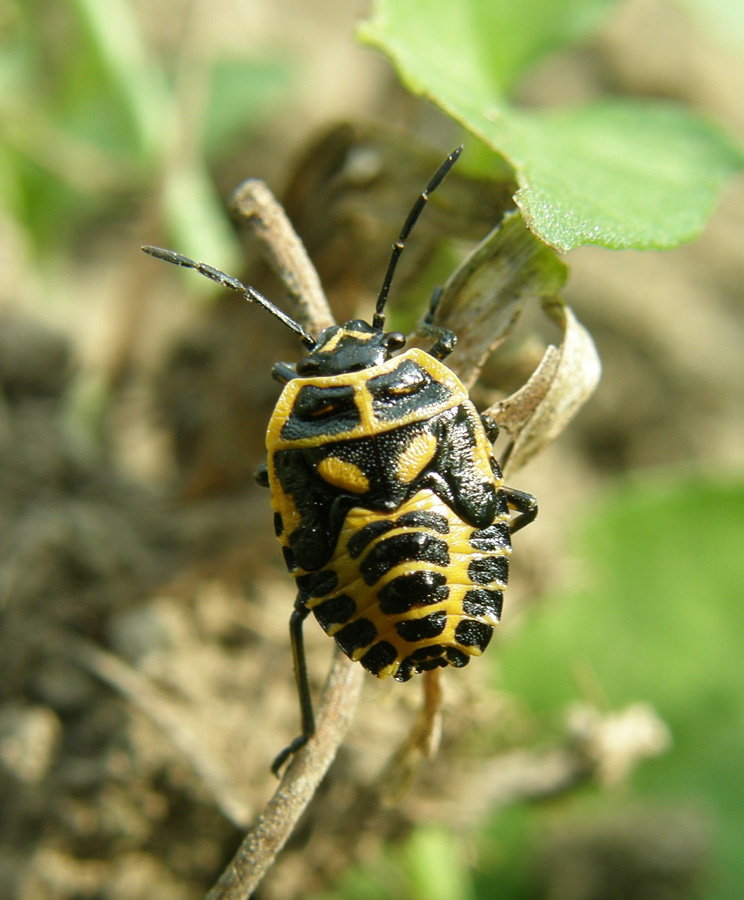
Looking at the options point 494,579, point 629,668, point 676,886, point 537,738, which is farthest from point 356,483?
point 676,886

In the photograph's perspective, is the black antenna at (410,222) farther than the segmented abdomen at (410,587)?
Yes

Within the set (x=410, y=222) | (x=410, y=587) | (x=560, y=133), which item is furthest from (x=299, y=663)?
(x=560, y=133)

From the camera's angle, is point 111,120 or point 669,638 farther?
point 111,120

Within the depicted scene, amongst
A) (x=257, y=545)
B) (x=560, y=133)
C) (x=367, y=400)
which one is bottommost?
(x=257, y=545)

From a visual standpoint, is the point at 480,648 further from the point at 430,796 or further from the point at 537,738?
the point at 537,738

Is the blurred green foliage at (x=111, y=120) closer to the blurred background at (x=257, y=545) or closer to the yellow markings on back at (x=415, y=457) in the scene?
the blurred background at (x=257, y=545)

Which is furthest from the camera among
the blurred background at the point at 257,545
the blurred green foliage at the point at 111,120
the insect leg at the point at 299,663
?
the blurred green foliage at the point at 111,120

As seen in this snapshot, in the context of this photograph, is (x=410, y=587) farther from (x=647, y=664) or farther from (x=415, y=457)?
(x=647, y=664)

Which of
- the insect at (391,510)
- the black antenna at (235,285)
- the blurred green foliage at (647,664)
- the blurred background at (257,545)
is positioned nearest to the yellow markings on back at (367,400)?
the insect at (391,510)
